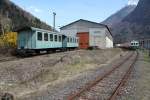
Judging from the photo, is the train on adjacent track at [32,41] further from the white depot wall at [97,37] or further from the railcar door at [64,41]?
the white depot wall at [97,37]

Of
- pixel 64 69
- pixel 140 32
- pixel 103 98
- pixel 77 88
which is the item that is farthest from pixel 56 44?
pixel 140 32

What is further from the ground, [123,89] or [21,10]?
[21,10]

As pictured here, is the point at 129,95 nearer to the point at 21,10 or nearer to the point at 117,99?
the point at 117,99

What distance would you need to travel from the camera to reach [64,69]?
21.2 metres

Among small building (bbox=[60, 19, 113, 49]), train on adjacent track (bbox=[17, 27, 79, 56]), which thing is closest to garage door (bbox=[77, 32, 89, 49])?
small building (bbox=[60, 19, 113, 49])

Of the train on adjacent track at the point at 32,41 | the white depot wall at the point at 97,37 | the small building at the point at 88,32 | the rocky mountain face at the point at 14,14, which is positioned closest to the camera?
the train on adjacent track at the point at 32,41

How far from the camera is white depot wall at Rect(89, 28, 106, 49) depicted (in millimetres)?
66113

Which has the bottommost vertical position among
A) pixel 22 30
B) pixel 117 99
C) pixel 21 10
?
pixel 117 99

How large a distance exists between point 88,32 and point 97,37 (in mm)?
2116

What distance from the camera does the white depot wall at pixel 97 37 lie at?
66.1 m

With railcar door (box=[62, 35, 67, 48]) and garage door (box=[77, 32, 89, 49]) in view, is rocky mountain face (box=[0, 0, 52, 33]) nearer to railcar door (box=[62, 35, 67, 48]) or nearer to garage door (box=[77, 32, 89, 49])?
garage door (box=[77, 32, 89, 49])

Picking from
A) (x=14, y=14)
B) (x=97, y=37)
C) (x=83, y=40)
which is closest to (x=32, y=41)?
(x=14, y=14)

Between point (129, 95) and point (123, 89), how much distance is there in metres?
1.42

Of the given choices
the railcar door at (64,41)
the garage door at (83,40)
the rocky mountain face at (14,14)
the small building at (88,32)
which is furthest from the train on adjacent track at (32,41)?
the small building at (88,32)
